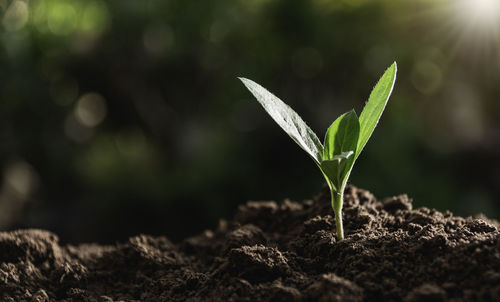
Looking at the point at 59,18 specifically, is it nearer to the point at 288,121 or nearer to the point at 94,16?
the point at 94,16

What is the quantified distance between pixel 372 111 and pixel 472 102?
28.7 feet

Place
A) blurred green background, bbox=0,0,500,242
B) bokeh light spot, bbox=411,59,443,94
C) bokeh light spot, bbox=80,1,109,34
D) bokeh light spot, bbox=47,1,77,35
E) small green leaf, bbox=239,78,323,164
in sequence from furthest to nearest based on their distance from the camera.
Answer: bokeh light spot, bbox=411,59,443,94
bokeh light spot, bbox=80,1,109,34
bokeh light spot, bbox=47,1,77,35
blurred green background, bbox=0,0,500,242
small green leaf, bbox=239,78,323,164

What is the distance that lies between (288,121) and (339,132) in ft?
0.44

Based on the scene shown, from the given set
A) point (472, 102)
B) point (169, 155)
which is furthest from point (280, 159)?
point (472, 102)

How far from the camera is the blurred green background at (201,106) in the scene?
442cm

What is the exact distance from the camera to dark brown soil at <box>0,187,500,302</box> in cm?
107

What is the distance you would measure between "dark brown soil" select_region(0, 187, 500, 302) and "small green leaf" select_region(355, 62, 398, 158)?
25 cm

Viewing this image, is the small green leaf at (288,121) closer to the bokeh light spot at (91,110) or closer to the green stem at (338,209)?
the green stem at (338,209)

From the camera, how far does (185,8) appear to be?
5.72 m

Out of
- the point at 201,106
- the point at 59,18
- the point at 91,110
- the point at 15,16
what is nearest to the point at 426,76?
the point at 201,106

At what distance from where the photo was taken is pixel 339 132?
128cm

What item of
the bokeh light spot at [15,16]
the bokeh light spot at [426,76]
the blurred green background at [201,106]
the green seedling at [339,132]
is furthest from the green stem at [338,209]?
the bokeh light spot at [426,76]

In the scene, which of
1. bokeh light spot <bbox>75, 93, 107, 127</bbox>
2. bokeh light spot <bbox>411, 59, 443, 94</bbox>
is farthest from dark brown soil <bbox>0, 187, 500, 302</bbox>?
bokeh light spot <bbox>411, 59, 443, 94</bbox>

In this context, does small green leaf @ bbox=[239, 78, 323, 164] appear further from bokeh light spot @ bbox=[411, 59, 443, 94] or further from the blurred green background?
bokeh light spot @ bbox=[411, 59, 443, 94]
